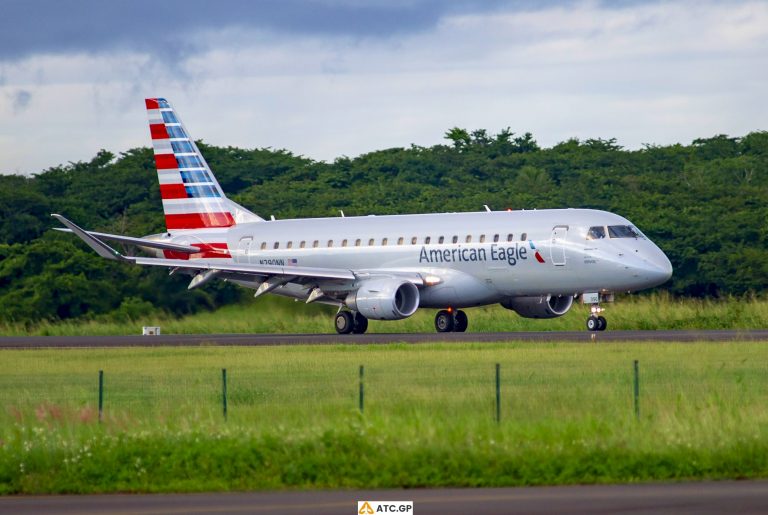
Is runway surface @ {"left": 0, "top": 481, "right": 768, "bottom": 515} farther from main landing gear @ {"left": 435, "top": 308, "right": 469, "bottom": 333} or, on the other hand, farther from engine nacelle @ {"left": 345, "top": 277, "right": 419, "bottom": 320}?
main landing gear @ {"left": 435, "top": 308, "right": 469, "bottom": 333}

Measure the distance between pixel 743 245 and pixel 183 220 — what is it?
96.3 feet

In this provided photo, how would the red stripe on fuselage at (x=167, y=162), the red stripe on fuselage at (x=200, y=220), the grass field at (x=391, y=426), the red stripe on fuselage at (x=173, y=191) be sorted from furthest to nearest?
the red stripe on fuselage at (x=167, y=162) < the red stripe on fuselage at (x=173, y=191) < the red stripe on fuselage at (x=200, y=220) < the grass field at (x=391, y=426)

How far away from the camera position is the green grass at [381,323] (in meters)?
50.1

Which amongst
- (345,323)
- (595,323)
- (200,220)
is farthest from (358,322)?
(200,220)

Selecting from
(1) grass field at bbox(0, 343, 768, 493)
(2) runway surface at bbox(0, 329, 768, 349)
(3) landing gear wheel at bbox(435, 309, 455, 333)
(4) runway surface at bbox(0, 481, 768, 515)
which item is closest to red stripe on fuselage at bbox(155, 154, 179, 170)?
(2) runway surface at bbox(0, 329, 768, 349)

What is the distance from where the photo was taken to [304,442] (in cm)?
2027

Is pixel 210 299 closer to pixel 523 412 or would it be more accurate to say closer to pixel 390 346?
pixel 390 346

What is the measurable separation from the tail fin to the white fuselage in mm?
2042

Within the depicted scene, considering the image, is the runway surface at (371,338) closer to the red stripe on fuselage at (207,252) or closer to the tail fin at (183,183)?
the red stripe on fuselage at (207,252)

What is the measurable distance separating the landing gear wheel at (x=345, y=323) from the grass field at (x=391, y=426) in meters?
15.2

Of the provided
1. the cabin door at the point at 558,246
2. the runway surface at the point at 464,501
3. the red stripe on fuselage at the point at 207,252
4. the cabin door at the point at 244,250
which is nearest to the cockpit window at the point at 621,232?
the cabin door at the point at 558,246

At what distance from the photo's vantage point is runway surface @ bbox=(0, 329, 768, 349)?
136ft

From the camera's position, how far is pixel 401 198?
106m

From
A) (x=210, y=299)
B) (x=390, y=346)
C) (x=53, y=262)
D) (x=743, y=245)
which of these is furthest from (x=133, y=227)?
(x=390, y=346)
